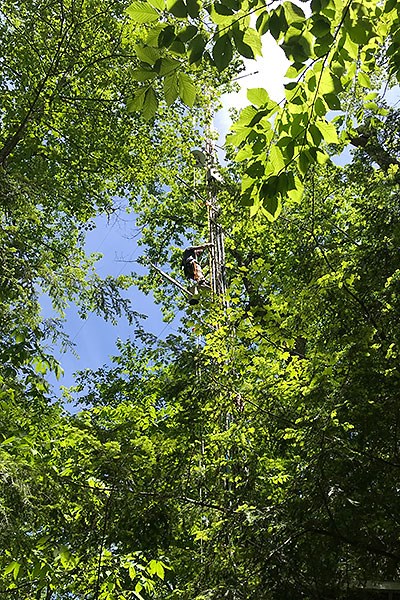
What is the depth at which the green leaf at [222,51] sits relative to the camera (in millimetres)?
1505

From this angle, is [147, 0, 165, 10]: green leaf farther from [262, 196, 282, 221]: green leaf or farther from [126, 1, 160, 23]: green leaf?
[262, 196, 282, 221]: green leaf

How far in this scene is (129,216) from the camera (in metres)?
12.3

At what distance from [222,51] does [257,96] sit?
0.22 meters

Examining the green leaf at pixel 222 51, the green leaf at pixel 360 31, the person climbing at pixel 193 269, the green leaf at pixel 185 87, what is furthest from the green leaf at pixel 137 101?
the person climbing at pixel 193 269

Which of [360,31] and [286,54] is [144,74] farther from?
[360,31]

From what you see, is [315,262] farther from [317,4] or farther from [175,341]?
[317,4]

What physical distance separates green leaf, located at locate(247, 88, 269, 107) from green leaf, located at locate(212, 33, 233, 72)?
184mm

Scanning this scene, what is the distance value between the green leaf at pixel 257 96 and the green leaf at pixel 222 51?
0.18 meters

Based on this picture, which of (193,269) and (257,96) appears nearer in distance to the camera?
(257,96)

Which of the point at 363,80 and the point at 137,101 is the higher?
the point at 363,80

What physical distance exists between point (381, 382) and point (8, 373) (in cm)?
239

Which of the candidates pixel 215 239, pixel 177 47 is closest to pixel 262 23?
pixel 177 47

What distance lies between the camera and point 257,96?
169 centimetres

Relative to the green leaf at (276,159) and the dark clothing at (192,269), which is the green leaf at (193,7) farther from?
the dark clothing at (192,269)
